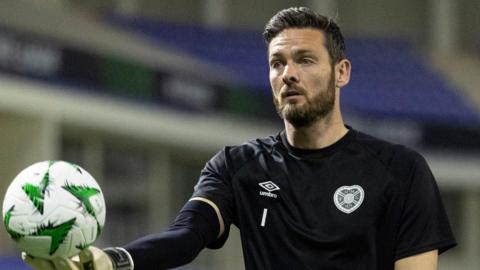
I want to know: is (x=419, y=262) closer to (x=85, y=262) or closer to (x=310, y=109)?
(x=310, y=109)

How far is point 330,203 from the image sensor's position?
→ 4.11m

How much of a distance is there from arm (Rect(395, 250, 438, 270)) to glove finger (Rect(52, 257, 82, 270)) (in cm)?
117

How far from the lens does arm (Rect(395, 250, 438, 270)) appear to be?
3.98 m

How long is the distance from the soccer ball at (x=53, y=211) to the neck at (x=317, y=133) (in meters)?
0.81

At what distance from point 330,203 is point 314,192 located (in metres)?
0.07

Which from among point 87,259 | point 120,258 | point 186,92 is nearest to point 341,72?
point 120,258

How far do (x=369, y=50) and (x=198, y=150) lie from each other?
6078mm

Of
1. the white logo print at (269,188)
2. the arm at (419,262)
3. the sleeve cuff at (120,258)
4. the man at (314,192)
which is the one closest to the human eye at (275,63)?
the man at (314,192)

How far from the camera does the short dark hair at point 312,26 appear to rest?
418 centimetres

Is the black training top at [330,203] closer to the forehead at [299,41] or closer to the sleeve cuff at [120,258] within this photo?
the forehead at [299,41]

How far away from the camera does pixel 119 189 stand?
16.3 metres

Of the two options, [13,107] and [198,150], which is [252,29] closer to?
[198,150]

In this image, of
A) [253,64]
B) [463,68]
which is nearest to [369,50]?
[463,68]

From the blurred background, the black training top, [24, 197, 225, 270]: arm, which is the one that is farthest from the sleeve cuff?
the blurred background
